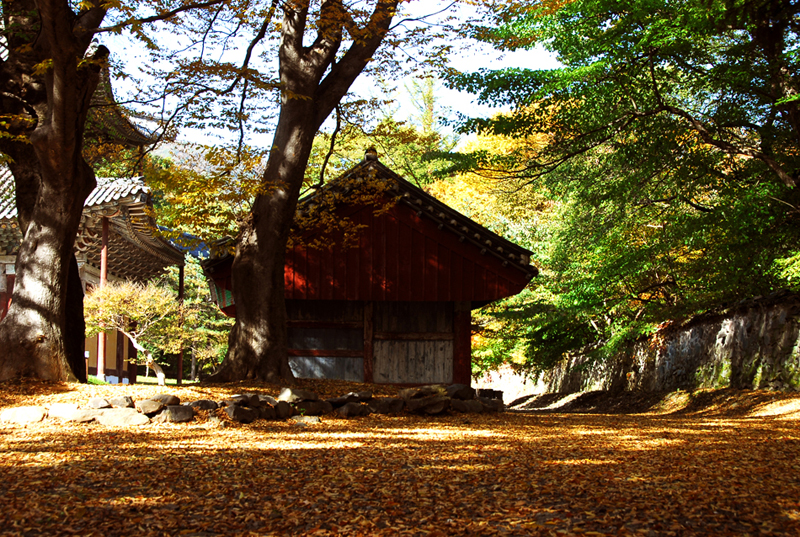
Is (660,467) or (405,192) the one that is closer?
(660,467)

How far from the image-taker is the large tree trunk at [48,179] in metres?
8.55

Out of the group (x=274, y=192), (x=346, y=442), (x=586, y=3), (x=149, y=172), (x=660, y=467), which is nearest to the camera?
(x=660, y=467)

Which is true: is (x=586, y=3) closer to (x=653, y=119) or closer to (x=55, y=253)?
(x=653, y=119)

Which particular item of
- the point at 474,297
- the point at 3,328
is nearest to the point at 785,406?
the point at 474,297

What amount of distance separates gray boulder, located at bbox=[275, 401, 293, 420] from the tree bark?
2.00m

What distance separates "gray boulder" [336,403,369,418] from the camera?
9.47 m

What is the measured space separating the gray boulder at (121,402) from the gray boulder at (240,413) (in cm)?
121

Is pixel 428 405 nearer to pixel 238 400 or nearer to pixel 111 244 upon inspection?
pixel 238 400

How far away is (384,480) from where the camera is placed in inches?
202

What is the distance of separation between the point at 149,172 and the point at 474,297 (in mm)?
7020

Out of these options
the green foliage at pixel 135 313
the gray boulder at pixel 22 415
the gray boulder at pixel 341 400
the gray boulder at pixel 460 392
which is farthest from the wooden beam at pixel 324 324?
the gray boulder at pixel 22 415

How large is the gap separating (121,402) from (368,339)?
6.86 meters

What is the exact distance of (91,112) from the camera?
13.6 m

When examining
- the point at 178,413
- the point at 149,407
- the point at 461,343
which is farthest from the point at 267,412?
the point at 461,343
